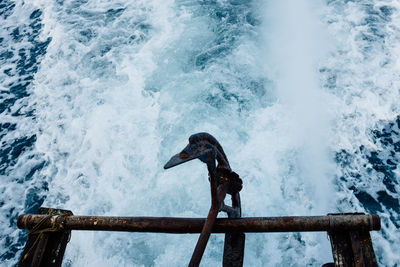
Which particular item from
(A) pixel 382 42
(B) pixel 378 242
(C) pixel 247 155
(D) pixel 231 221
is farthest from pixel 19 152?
(A) pixel 382 42

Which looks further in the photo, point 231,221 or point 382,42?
point 382,42

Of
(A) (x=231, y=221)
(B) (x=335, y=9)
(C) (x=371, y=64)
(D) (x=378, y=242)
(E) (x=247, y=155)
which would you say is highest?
(A) (x=231, y=221)

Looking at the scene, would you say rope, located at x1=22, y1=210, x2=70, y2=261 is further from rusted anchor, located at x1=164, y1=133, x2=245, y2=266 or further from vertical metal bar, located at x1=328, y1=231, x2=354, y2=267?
vertical metal bar, located at x1=328, y1=231, x2=354, y2=267

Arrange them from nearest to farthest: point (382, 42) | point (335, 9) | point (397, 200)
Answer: point (397, 200) → point (382, 42) → point (335, 9)

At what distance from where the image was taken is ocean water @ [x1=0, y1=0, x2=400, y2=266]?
6.44m

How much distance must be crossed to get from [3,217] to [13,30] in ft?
26.4

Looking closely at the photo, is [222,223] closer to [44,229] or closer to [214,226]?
[214,226]

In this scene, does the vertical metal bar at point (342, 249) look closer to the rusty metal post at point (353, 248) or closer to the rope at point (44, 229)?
the rusty metal post at point (353, 248)

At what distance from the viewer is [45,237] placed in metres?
3.11

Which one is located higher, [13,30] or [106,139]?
[13,30]

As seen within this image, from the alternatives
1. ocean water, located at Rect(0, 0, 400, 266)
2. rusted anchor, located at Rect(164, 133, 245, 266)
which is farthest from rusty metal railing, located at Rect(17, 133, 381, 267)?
ocean water, located at Rect(0, 0, 400, 266)

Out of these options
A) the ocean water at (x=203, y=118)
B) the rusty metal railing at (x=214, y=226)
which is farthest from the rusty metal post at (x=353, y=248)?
the ocean water at (x=203, y=118)

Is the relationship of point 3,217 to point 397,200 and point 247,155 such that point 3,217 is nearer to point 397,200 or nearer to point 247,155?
point 247,155

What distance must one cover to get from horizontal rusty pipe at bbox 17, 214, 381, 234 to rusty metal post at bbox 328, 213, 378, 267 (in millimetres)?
80
